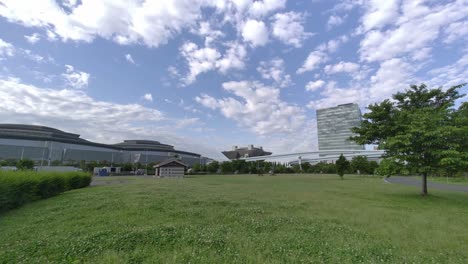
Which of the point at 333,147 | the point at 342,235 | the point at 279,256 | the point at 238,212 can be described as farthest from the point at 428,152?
the point at 333,147

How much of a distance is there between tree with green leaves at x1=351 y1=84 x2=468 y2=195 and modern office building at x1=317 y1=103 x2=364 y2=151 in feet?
431

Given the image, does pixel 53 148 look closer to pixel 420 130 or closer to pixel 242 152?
pixel 242 152

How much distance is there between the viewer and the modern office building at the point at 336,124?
456 ft

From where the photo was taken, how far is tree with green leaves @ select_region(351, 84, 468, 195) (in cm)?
1340

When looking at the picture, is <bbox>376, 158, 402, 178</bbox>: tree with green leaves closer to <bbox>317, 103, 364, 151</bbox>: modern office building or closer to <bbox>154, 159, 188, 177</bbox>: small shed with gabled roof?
<bbox>154, 159, 188, 177</bbox>: small shed with gabled roof

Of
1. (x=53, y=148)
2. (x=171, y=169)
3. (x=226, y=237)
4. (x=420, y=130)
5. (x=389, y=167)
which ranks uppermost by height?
(x=53, y=148)

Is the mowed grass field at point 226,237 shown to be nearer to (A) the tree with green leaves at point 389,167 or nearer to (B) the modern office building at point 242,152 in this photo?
(A) the tree with green leaves at point 389,167

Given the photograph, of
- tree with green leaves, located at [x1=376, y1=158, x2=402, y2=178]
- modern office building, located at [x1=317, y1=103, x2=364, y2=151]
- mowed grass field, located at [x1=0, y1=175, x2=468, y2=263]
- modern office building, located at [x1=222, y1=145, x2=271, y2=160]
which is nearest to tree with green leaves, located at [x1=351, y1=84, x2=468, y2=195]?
tree with green leaves, located at [x1=376, y1=158, x2=402, y2=178]

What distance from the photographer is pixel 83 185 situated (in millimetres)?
22594

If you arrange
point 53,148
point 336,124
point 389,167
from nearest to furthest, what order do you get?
point 389,167, point 53,148, point 336,124

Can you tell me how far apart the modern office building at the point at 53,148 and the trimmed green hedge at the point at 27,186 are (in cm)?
9432

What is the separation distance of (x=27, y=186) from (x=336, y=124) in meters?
157

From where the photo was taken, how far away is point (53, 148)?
118 meters

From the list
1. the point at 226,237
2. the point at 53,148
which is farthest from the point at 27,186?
the point at 53,148
